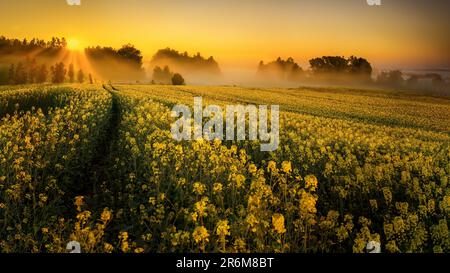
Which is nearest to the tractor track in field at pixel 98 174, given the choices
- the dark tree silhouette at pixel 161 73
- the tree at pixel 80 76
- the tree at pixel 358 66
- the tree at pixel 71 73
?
the tree at pixel 358 66

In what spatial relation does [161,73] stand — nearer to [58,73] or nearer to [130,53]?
[58,73]

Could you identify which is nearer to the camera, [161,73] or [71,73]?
[71,73]

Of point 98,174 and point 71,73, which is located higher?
point 71,73

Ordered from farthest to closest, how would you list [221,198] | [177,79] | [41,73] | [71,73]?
1. [71,73]
2. [41,73]
3. [177,79]
4. [221,198]

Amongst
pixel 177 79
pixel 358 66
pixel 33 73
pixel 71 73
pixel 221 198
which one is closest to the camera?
pixel 221 198

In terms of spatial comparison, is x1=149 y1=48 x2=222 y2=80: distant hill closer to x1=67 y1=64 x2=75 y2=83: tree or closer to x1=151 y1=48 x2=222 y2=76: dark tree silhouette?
x1=151 y1=48 x2=222 y2=76: dark tree silhouette

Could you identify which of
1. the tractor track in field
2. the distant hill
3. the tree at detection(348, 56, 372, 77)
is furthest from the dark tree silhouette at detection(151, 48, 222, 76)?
the tractor track in field

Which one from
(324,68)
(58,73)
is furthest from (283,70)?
(58,73)

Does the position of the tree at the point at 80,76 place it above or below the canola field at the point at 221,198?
above

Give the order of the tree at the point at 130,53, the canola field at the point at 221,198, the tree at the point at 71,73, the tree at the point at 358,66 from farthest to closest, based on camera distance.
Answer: the tree at the point at 71,73 < the tree at the point at 130,53 < the tree at the point at 358,66 < the canola field at the point at 221,198

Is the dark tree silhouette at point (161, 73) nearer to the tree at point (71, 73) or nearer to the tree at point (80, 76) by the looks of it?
the tree at point (80, 76)
